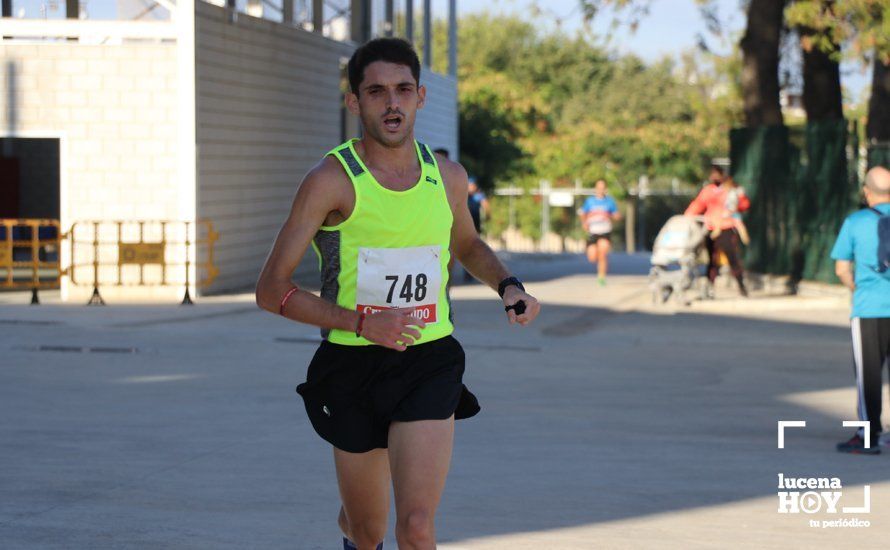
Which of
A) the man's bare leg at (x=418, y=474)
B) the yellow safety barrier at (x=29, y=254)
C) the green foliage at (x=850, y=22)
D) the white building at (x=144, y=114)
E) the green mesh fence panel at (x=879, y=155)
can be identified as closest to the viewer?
the man's bare leg at (x=418, y=474)

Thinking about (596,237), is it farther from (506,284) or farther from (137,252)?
(506,284)

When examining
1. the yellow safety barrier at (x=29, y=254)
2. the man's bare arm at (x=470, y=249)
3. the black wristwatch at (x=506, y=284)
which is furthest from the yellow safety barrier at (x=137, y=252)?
the black wristwatch at (x=506, y=284)

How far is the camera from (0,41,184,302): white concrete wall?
77.9 ft

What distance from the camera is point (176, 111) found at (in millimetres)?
24047

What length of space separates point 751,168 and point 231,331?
12.6 m

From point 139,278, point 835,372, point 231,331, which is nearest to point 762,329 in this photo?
point 835,372

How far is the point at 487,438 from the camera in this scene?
10938 mm

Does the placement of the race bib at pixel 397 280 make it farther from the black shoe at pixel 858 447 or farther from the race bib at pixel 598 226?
the race bib at pixel 598 226

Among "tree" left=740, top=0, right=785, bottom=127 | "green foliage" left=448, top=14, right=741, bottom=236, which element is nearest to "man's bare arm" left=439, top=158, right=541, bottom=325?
"tree" left=740, top=0, right=785, bottom=127

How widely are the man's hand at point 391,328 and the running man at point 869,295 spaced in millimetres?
5661

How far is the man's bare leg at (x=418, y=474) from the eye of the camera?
535 cm

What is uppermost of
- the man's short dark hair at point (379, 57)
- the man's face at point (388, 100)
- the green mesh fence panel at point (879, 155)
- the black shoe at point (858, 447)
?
the green mesh fence panel at point (879, 155)

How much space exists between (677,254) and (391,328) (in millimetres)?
17329

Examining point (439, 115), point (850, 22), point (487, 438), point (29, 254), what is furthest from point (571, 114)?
point (487, 438)
